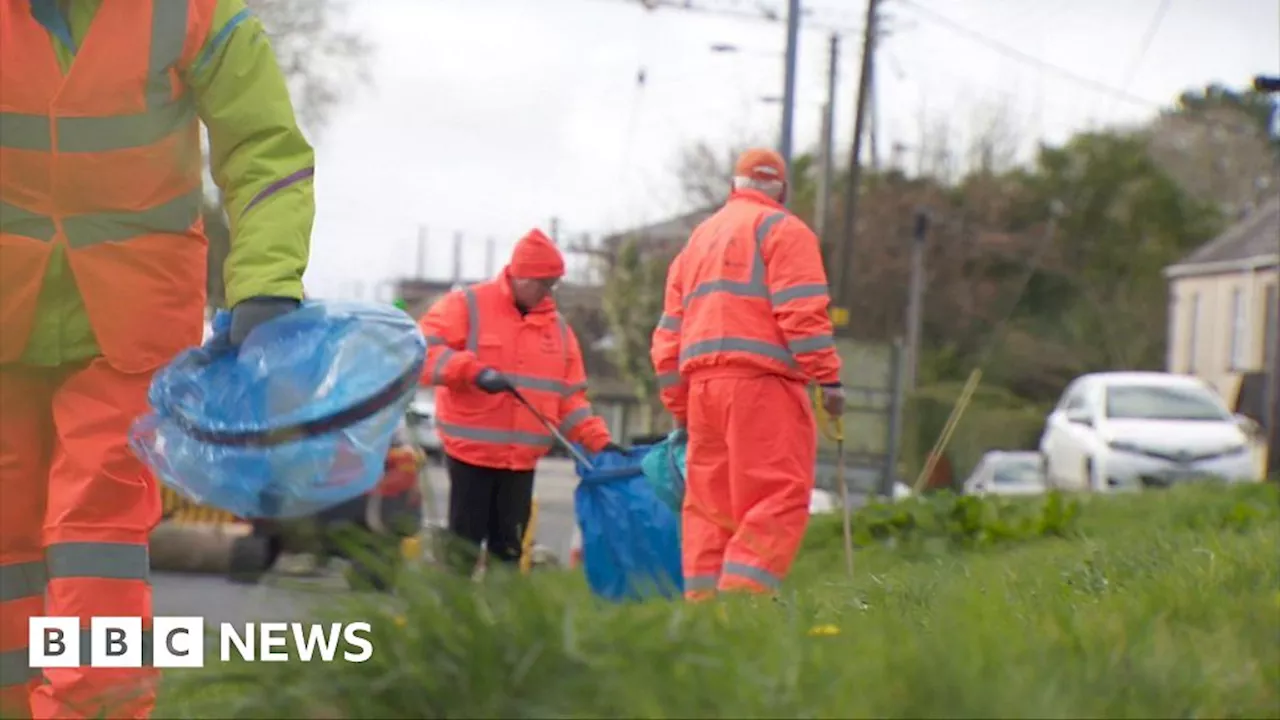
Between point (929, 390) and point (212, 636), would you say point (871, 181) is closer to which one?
point (929, 390)

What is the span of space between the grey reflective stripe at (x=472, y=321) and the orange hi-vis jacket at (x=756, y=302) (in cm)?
136

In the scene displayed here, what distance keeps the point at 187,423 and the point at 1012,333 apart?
191 feet

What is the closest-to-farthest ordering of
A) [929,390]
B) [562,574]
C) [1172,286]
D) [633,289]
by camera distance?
1. [562,574]
2. [633,289]
3. [929,390]
4. [1172,286]

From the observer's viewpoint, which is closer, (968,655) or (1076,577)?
(968,655)

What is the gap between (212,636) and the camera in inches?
123

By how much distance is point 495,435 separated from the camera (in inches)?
344

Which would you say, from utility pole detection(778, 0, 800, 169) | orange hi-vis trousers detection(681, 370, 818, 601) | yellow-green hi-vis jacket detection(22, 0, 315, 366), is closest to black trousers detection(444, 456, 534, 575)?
orange hi-vis trousers detection(681, 370, 818, 601)

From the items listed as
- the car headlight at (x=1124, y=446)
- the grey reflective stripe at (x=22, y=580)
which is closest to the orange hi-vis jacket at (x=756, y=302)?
the grey reflective stripe at (x=22, y=580)

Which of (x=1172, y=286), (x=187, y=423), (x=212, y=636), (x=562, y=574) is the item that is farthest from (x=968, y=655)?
(x=1172, y=286)

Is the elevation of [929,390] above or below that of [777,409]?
below

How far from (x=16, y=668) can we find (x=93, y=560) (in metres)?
0.33

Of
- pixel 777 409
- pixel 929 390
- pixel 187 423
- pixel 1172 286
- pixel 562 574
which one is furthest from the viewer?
pixel 1172 286

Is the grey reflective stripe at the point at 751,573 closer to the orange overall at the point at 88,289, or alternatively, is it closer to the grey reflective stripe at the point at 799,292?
the grey reflective stripe at the point at 799,292

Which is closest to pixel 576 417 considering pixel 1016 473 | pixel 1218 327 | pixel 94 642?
pixel 94 642
